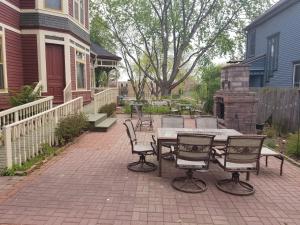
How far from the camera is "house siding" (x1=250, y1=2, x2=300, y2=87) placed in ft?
47.0

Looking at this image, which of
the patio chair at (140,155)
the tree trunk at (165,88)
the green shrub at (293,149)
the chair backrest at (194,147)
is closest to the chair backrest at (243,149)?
the chair backrest at (194,147)

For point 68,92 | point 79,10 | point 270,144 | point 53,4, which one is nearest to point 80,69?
point 68,92

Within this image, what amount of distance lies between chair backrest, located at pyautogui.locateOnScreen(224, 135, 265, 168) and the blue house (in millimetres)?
11064

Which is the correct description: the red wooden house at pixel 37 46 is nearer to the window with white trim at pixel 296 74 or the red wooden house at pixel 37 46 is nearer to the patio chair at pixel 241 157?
the patio chair at pixel 241 157

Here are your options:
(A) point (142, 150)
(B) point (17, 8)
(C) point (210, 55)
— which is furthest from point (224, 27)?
(A) point (142, 150)

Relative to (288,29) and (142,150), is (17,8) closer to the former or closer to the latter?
(142,150)

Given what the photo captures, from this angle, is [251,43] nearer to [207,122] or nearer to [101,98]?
[101,98]

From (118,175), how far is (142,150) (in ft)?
2.54

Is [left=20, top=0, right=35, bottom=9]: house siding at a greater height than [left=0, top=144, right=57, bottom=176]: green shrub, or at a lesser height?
greater

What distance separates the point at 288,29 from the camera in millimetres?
15023

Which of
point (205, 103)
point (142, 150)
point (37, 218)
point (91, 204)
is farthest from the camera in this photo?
point (205, 103)

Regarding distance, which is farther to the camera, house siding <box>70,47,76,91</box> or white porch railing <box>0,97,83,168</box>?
house siding <box>70,47,76,91</box>

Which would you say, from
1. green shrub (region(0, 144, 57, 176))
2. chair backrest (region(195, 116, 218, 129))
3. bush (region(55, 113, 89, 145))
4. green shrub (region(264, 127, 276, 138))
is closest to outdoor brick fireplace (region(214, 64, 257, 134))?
green shrub (region(264, 127, 276, 138))

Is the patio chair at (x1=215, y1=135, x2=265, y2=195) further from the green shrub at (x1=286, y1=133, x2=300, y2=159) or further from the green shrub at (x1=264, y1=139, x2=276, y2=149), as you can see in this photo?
the green shrub at (x1=264, y1=139, x2=276, y2=149)
